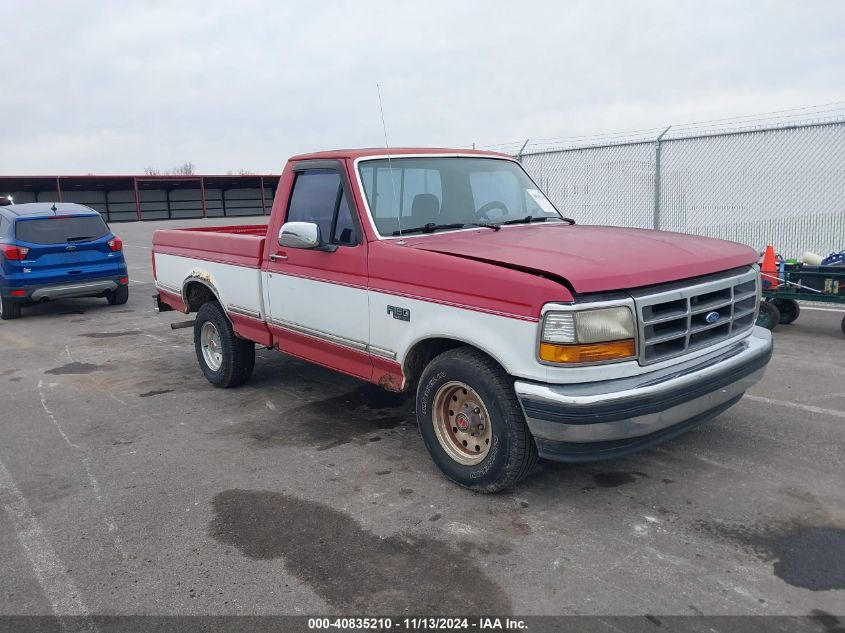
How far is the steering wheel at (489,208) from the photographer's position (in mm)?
5153

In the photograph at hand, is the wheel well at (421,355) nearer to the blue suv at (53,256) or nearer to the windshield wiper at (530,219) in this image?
the windshield wiper at (530,219)

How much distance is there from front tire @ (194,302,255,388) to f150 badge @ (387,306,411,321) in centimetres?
248

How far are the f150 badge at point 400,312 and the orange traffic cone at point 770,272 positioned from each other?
541 cm

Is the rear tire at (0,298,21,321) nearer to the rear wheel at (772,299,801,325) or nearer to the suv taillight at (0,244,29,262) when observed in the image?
the suv taillight at (0,244,29,262)

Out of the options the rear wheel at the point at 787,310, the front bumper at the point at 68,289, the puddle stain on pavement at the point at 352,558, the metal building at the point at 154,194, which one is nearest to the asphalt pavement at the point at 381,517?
the puddle stain on pavement at the point at 352,558

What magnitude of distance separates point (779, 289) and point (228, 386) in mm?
6241

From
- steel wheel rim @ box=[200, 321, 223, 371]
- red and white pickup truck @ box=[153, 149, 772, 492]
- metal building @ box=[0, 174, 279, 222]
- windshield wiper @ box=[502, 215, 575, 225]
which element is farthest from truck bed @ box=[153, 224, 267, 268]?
metal building @ box=[0, 174, 279, 222]

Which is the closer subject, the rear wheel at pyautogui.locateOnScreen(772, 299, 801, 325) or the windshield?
the windshield

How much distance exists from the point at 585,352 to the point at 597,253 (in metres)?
0.67

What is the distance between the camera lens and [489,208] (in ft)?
17.2

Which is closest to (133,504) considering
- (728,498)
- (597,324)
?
(597,324)

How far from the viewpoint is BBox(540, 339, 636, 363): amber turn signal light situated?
3475 millimetres

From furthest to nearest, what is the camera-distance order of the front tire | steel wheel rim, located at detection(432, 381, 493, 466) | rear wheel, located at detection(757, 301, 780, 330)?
rear wheel, located at detection(757, 301, 780, 330), the front tire, steel wheel rim, located at detection(432, 381, 493, 466)

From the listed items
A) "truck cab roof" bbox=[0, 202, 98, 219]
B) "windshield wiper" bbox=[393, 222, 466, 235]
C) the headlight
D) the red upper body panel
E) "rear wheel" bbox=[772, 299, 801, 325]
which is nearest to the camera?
the headlight
